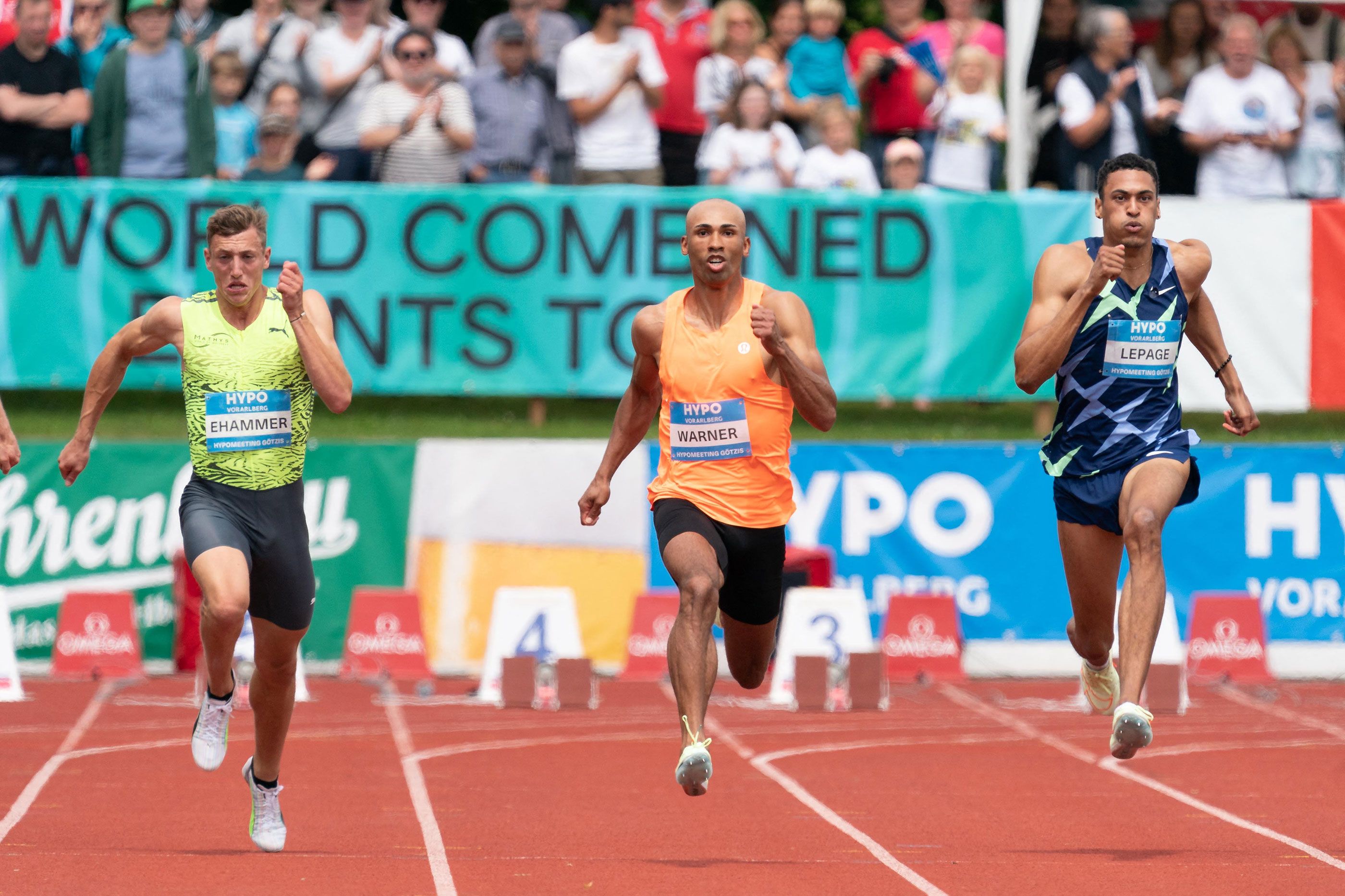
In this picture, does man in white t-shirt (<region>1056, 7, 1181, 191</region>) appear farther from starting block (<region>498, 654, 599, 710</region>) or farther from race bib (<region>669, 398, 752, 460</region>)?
race bib (<region>669, 398, 752, 460</region>)

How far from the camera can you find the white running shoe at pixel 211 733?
7.20m

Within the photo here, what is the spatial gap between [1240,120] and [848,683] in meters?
5.71

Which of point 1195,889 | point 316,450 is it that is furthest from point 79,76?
point 1195,889

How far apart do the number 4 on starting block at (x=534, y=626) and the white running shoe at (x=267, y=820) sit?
512cm

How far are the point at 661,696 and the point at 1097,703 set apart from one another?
488 cm

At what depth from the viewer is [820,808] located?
29.1 ft

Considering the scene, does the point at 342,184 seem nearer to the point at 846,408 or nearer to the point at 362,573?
the point at 362,573

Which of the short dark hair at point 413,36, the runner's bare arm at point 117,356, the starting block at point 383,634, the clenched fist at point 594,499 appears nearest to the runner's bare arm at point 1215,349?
the clenched fist at point 594,499

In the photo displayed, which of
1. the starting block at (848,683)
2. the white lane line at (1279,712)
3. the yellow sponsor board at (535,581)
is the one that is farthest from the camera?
the yellow sponsor board at (535,581)

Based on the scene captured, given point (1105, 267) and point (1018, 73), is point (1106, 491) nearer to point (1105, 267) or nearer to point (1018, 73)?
point (1105, 267)

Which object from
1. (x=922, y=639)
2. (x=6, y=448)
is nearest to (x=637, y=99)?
(x=922, y=639)

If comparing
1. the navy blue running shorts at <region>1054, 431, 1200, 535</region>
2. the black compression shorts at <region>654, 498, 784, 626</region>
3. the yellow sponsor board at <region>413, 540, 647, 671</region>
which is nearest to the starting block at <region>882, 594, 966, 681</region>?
the yellow sponsor board at <region>413, 540, 647, 671</region>

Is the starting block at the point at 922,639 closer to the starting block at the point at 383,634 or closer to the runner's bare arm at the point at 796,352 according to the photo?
the starting block at the point at 383,634

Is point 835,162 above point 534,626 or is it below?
above
